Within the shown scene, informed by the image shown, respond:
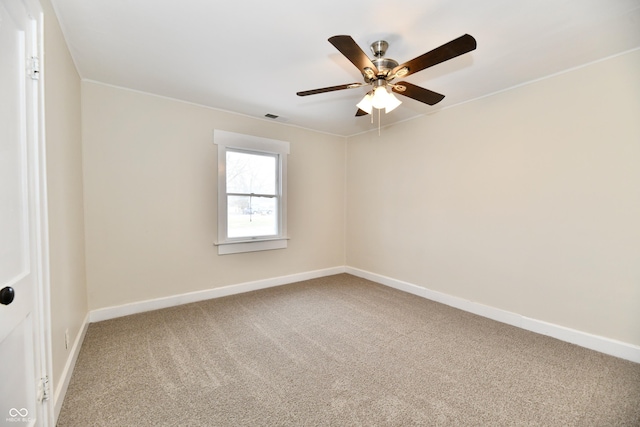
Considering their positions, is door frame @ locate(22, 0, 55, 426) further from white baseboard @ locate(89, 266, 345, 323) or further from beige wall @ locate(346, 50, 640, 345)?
beige wall @ locate(346, 50, 640, 345)

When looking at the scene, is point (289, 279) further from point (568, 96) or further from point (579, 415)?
point (568, 96)

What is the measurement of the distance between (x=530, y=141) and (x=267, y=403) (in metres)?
3.30

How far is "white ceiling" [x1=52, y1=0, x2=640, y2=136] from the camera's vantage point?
1727 millimetres

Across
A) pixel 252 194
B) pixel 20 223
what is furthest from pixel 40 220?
pixel 252 194

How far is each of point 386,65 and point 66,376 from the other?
123 inches

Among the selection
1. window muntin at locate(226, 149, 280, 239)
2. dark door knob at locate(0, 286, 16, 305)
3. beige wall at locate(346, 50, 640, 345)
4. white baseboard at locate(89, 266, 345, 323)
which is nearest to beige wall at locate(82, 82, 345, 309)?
white baseboard at locate(89, 266, 345, 323)

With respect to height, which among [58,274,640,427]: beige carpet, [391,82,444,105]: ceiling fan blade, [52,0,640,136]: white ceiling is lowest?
[58,274,640,427]: beige carpet

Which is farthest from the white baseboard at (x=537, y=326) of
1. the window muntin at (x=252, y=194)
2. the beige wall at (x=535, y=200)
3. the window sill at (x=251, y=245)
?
the window muntin at (x=252, y=194)

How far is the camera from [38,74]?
1.38 metres

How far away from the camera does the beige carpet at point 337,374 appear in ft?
5.33

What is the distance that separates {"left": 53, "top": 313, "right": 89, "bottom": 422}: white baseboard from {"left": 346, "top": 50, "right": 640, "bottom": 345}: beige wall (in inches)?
144

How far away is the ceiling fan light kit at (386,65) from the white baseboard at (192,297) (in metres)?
2.82

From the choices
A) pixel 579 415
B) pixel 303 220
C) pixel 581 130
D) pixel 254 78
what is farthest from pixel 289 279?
pixel 581 130

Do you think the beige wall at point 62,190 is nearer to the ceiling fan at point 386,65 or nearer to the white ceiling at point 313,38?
the white ceiling at point 313,38
